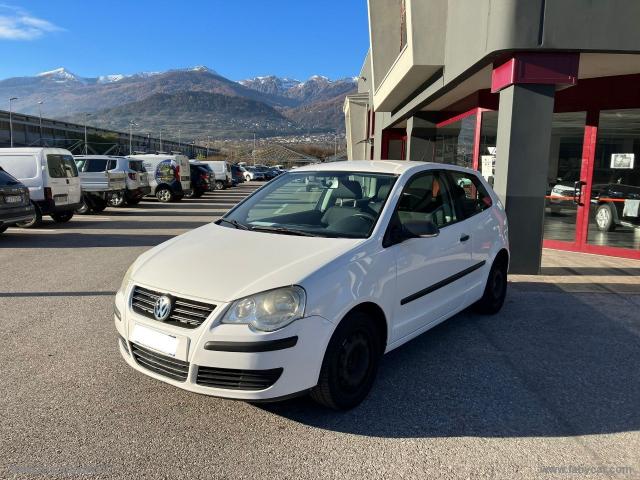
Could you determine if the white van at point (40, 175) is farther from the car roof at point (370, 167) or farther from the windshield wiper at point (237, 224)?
the car roof at point (370, 167)

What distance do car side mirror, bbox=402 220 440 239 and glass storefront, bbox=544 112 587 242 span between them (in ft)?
21.4

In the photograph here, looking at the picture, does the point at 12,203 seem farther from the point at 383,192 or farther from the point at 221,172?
the point at 221,172

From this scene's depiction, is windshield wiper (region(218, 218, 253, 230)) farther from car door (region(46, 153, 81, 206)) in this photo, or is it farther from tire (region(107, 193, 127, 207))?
tire (region(107, 193, 127, 207))

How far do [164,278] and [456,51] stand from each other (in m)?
7.23

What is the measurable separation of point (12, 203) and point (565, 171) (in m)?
10.3

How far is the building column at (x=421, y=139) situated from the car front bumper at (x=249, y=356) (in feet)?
41.1

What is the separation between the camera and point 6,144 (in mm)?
69500

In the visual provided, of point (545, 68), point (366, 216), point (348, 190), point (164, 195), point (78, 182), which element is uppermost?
point (545, 68)

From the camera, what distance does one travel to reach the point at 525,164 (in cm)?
728

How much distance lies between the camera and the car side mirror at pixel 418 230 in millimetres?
3695

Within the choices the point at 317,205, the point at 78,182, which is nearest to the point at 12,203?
the point at 78,182

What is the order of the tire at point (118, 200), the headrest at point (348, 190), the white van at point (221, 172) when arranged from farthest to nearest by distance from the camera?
the white van at point (221, 172) < the tire at point (118, 200) < the headrest at point (348, 190)

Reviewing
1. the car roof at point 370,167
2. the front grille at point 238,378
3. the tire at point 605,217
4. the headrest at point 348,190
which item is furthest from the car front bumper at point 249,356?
the tire at point 605,217

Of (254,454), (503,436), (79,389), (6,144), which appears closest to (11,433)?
(79,389)
